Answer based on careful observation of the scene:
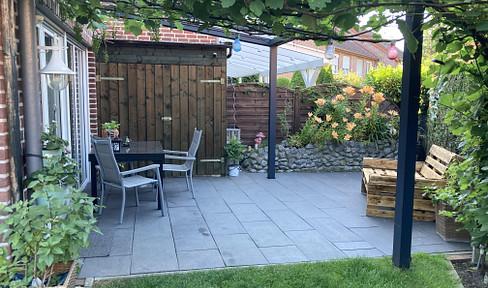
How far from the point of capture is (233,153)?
22.5ft

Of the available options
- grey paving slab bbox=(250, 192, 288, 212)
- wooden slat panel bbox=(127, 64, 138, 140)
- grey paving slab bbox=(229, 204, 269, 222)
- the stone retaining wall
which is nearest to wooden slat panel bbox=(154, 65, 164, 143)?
wooden slat panel bbox=(127, 64, 138, 140)

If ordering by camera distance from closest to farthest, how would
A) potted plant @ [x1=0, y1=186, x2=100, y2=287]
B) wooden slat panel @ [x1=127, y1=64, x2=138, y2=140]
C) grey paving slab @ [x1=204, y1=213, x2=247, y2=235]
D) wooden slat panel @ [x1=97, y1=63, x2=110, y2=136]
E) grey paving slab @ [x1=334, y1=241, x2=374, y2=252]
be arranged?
potted plant @ [x1=0, y1=186, x2=100, y2=287], grey paving slab @ [x1=334, y1=241, x2=374, y2=252], grey paving slab @ [x1=204, y1=213, x2=247, y2=235], wooden slat panel @ [x1=97, y1=63, x2=110, y2=136], wooden slat panel @ [x1=127, y1=64, x2=138, y2=140]

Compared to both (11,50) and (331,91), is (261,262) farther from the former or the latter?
(331,91)

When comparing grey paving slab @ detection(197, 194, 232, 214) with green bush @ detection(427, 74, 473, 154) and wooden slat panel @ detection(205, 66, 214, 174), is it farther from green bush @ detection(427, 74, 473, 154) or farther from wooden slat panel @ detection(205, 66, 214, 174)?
green bush @ detection(427, 74, 473, 154)

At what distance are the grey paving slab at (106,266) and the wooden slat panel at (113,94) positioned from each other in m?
3.79

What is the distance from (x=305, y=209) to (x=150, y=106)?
10.9 feet

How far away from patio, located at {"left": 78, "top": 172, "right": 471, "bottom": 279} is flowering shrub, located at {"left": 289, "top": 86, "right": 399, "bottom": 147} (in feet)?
5.96

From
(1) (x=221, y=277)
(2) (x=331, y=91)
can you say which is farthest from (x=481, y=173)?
(2) (x=331, y=91)

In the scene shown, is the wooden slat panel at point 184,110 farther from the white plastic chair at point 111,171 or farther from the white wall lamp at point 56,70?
the white wall lamp at point 56,70

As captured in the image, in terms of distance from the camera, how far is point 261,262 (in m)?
3.20

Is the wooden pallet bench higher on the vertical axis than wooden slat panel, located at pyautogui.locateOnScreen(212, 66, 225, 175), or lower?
lower

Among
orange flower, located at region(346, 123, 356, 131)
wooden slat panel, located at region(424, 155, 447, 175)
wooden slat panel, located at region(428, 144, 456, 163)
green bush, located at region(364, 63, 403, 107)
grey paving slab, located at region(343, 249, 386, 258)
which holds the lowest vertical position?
grey paving slab, located at region(343, 249, 386, 258)

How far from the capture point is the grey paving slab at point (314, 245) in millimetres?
3364

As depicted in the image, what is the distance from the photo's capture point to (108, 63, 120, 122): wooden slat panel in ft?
21.2
